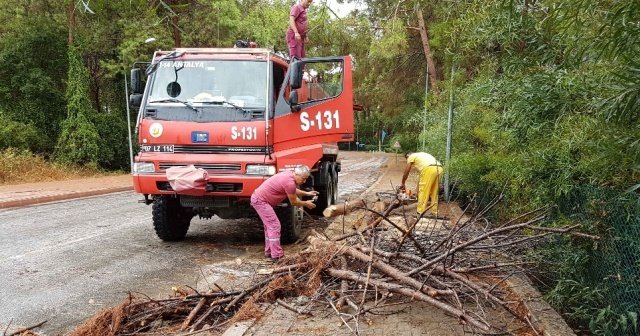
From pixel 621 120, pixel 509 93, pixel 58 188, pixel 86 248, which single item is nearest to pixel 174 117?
pixel 86 248

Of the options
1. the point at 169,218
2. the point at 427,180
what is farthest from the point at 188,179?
the point at 427,180

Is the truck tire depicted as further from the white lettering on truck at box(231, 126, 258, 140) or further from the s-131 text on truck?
the white lettering on truck at box(231, 126, 258, 140)

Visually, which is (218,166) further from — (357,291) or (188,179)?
(357,291)

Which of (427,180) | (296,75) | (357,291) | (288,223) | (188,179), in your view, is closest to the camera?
(357,291)

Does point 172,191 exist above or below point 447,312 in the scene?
above

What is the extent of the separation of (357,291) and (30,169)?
17029 millimetres

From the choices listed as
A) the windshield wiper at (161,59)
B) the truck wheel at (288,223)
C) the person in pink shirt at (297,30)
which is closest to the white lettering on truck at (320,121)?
the truck wheel at (288,223)

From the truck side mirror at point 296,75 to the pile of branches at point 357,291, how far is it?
2.61 m

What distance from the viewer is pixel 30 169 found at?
1816 cm

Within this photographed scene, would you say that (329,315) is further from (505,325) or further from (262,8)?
(262,8)

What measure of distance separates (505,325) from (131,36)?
63.1ft

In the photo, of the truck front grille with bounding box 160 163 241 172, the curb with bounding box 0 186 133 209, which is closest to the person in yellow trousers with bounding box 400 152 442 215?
the truck front grille with bounding box 160 163 241 172

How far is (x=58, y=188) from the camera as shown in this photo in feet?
51.9

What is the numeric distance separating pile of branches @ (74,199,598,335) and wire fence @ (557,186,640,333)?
0.26 m
